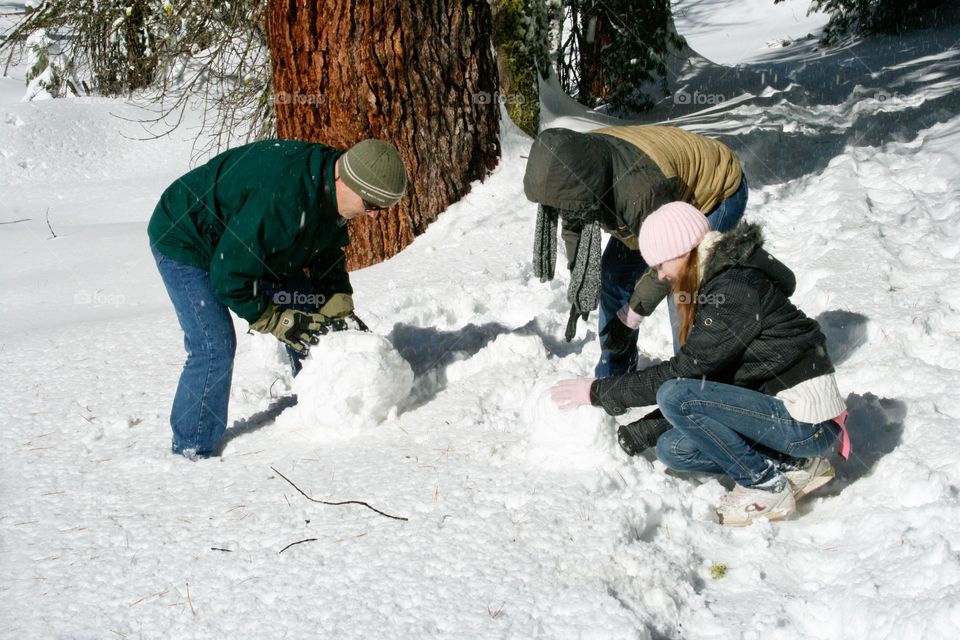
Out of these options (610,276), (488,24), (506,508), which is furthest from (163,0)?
(506,508)

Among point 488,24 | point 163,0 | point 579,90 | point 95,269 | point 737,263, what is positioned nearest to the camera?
point 737,263

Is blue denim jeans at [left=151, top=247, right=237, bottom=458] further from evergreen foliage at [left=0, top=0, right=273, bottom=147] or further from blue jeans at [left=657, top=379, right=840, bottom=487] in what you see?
evergreen foliage at [left=0, top=0, right=273, bottom=147]

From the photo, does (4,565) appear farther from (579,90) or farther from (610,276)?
(579,90)

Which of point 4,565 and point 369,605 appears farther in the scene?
point 4,565

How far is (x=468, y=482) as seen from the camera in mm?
2768

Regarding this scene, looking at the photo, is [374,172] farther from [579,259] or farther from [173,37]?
[173,37]

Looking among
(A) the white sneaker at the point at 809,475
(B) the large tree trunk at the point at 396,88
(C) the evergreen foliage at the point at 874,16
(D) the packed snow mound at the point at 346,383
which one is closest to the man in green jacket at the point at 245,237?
(D) the packed snow mound at the point at 346,383

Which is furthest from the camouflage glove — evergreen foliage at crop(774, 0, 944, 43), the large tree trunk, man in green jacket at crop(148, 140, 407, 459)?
evergreen foliage at crop(774, 0, 944, 43)

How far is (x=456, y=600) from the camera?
2195 millimetres

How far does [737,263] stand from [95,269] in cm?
497

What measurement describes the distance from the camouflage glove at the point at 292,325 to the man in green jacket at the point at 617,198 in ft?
3.26

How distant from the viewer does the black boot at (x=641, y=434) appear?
2.86 metres

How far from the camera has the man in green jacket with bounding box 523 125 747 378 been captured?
2.82 meters

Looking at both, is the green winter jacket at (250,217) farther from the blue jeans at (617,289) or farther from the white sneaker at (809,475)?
the white sneaker at (809,475)
